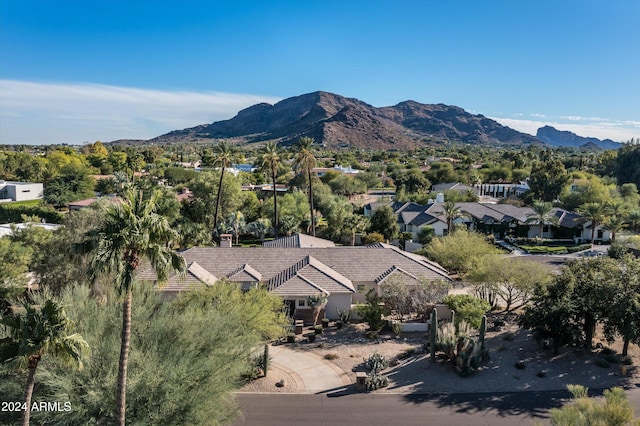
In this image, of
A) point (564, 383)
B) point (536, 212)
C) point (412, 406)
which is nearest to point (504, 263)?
point (564, 383)

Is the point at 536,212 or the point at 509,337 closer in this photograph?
the point at 509,337

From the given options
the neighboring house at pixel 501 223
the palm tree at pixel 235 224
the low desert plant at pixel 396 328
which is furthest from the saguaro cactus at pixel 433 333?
the neighboring house at pixel 501 223

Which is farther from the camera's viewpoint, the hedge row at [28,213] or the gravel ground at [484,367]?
the hedge row at [28,213]

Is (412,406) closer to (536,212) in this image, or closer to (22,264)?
(22,264)

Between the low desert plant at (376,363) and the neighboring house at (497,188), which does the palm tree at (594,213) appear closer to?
the neighboring house at (497,188)

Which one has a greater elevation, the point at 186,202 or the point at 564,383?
the point at 186,202

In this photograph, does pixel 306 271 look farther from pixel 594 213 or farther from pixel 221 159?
pixel 594 213

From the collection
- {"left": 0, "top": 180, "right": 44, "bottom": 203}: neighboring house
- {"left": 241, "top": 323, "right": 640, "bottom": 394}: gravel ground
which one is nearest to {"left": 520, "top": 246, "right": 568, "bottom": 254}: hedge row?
{"left": 241, "top": 323, "right": 640, "bottom": 394}: gravel ground

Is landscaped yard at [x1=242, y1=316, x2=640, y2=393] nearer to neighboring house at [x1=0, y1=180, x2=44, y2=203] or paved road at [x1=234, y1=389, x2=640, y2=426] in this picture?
paved road at [x1=234, y1=389, x2=640, y2=426]
